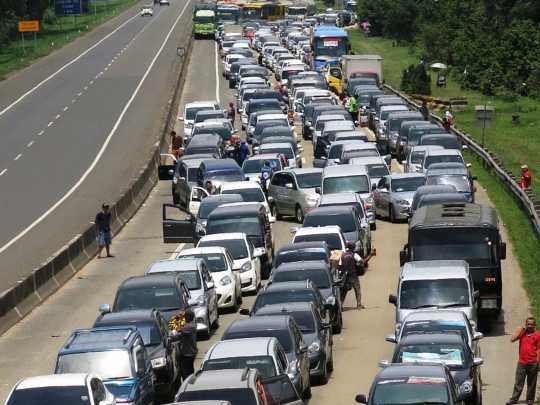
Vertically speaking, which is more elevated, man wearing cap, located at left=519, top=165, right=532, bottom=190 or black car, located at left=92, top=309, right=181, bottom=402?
black car, located at left=92, top=309, right=181, bottom=402

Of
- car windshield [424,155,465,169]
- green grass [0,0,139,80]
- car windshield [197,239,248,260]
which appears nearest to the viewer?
car windshield [197,239,248,260]

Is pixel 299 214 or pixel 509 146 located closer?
pixel 299 214

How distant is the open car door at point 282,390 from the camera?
55.7 ft

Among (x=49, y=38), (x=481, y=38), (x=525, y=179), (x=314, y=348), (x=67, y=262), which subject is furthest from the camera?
(x=49, y=38)

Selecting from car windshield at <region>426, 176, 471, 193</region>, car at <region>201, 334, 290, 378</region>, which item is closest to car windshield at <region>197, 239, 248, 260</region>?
car windshield at <region>426, 176, 471, 193</region>

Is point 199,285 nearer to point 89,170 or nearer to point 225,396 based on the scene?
point 225,396

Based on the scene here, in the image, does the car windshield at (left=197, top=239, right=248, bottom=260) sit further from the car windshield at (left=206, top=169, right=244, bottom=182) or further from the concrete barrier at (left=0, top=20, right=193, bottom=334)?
the car windshield at (left=206, top=169, right=244, bottom=182)

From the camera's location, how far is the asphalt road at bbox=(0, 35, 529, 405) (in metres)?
21.8

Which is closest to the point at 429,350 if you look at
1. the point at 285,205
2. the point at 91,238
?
the point at 91,238

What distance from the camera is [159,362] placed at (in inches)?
770

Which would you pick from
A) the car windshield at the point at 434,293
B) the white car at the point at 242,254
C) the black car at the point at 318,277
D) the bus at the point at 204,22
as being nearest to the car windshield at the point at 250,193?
the white car at the point at 242,254

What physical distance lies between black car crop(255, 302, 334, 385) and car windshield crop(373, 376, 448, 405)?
14.9 feet

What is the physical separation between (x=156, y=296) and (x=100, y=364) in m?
5.41

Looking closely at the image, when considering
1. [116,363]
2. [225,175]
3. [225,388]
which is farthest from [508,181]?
→ [225,388]
